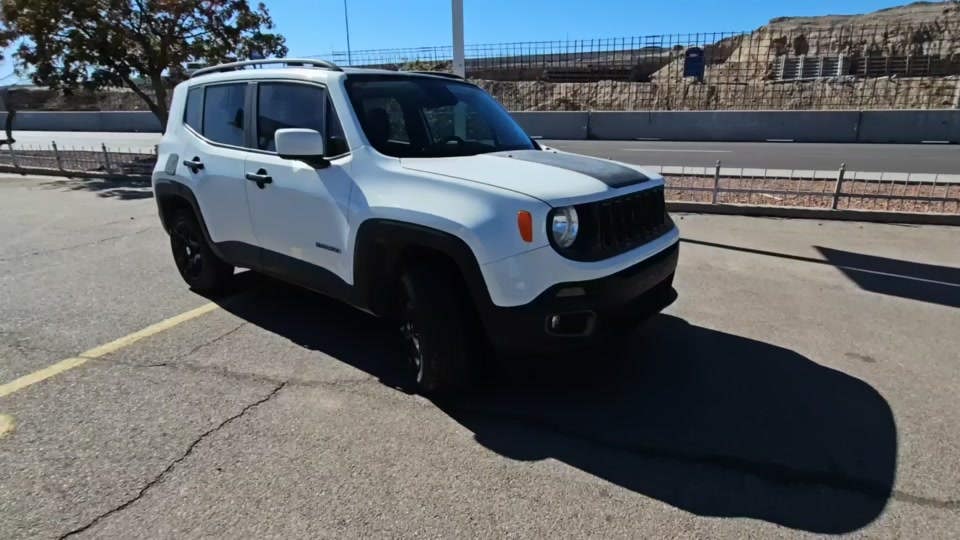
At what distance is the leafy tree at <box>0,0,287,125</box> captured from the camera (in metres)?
13.5

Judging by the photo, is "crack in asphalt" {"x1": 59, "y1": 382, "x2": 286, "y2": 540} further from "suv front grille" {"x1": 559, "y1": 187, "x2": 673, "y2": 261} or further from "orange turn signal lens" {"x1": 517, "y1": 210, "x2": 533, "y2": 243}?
"suv front grille" {"x1": 559, "y1": 187, "x2": 673, "y2": 261}

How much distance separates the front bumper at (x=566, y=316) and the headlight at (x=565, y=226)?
0.22 metres

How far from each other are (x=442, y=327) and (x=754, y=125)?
2270cm

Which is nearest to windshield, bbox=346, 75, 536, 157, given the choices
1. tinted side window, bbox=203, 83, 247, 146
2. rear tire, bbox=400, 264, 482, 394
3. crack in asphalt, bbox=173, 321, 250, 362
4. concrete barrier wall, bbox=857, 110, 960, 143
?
rear tire, bbox=400, 264, 482, 394

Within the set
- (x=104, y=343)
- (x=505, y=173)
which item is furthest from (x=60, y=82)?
(x=505, y=173)

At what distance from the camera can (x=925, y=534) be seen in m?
2.35

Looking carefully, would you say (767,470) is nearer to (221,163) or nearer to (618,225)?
(618,225)

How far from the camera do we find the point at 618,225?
3240 millimetres

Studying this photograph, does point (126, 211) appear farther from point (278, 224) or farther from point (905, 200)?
point (905, 200)

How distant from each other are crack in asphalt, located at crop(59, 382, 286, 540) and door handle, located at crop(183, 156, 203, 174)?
2.08 meters

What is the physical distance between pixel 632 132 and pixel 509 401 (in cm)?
2224

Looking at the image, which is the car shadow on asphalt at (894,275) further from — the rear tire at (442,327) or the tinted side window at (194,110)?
the tinted side window at (194,110)

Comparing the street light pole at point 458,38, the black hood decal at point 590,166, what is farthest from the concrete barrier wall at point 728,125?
the black hood decal at point 590,166

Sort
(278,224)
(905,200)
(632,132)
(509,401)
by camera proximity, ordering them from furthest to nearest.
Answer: (632,132)
(905,200)
(278,224)
(509,401)
